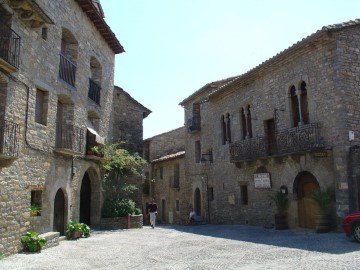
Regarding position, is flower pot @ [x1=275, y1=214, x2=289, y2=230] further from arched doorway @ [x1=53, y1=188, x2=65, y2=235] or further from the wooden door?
arched doorway @ [x1=53, y1=188, x2=65, y2=235]

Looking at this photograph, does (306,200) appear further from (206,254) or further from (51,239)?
(51,239)

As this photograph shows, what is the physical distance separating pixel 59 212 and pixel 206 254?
6621 mm

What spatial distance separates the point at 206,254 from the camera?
9.73 meters

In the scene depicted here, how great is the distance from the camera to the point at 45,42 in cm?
1244

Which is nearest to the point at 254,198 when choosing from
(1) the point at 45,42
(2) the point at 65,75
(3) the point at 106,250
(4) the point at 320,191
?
(4) the point at 320,191

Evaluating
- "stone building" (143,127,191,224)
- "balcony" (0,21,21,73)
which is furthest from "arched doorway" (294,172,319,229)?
"stone building" (143,127,191,224)

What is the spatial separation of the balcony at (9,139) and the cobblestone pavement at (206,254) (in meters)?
2.73

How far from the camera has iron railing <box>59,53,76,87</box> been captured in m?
13.8

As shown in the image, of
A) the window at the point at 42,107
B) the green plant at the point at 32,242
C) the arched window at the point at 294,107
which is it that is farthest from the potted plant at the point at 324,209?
Result: the window at the point at 42,107

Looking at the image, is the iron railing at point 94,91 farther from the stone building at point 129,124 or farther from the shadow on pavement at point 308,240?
the shadow on pavement at point 308,240

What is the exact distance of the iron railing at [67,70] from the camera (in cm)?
1378

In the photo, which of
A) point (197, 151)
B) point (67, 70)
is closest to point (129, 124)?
point (197, 151)

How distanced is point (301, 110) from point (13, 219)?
36.4 feet

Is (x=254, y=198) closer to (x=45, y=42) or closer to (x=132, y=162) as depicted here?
(x=132, y=162)
